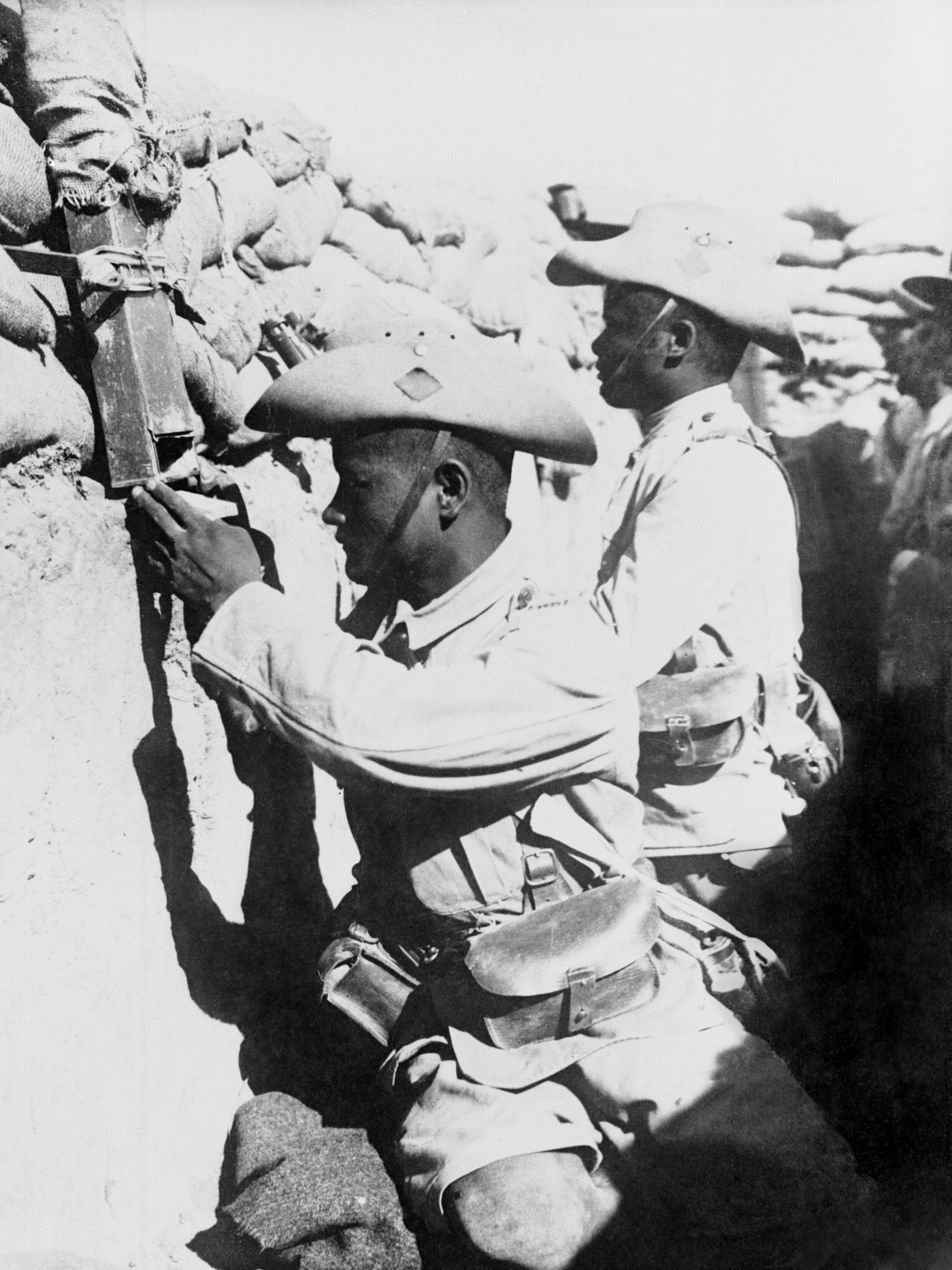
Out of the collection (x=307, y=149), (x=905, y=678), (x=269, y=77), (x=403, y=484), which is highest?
(x=269, y=77)

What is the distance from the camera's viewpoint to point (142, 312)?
154 centimetres

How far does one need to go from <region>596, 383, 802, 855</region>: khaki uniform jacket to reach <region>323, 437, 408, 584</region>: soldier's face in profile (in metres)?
0.76

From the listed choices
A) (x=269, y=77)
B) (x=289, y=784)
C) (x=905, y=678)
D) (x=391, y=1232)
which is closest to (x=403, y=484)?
(x=289, y=784)

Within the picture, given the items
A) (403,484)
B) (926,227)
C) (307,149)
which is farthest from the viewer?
(926,227)

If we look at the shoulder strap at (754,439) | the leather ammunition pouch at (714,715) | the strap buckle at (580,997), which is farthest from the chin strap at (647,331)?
the strap buckle at (580,997)

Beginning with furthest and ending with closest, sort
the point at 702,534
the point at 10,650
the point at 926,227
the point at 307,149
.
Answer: the point at 926,227, the point at 307,149, the point at 702,534, the point at 10,650

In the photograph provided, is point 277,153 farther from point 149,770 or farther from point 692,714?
point 692,714

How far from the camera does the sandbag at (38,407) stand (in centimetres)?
140

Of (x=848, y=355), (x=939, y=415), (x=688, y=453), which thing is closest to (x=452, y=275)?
(x=688, y=453)

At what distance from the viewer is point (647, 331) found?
251cm

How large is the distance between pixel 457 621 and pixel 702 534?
0.85 meters

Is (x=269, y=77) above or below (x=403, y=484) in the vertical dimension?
above

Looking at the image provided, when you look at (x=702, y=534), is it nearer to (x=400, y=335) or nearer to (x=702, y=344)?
(x=702, y=344)

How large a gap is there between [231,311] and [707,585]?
1.18 m
